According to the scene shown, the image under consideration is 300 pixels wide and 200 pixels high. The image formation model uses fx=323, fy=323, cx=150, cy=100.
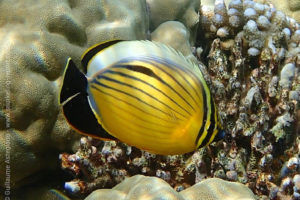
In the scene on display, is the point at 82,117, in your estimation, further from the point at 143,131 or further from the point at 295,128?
the point at 295,128

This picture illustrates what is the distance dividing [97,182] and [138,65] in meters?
2.00

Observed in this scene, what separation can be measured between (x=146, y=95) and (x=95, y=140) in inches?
75.9

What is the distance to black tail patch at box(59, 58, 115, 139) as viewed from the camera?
134 centimetres

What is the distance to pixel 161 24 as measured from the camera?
403 centimetres

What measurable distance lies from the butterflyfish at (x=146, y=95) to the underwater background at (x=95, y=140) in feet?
3.77

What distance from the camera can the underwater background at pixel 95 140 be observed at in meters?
2.82

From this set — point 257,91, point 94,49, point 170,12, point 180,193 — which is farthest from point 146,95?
point 170,12

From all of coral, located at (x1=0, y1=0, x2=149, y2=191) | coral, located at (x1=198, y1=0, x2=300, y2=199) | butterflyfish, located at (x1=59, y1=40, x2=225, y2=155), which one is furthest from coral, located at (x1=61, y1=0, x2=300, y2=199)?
butterflyfish, located at (x1=59, y1=40, x2=225, y2=155)

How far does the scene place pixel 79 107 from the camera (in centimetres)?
138

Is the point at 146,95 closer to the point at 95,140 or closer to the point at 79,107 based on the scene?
the point at 79,107

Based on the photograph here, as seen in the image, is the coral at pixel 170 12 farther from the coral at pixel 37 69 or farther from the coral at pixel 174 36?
the coral at pixel 37 69

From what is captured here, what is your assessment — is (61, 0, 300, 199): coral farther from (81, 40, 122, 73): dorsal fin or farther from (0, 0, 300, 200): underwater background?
(81, 40, 122, 73): dorsal fin

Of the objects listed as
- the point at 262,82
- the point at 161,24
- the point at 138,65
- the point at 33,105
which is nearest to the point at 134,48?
the point at 138,65

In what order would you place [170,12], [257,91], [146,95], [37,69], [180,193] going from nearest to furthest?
[146,95] < [180,193] < [37,69] < [257,91] < [170,12]
